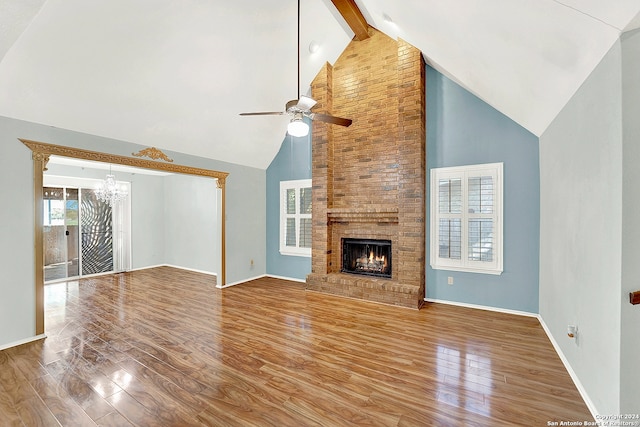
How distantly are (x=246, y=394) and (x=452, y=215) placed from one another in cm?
363

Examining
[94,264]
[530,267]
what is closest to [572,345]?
[530,267]

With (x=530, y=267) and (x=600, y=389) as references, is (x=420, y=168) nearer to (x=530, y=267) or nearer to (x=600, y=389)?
(x=530, y=267)

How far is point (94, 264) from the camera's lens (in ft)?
20.4

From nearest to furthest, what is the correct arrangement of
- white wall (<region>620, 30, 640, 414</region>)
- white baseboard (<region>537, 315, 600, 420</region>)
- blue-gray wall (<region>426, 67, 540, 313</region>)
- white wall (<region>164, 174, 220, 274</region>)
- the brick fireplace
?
white wall (<region>620, 30, 640, 414</region>)
white baseboard (<region>537, 315, 600, 420</region>)
blue-gray wall (<region>426, 67, 540, 313</region>)
the brick fireplace
white wall (<region>164, 174, 220, 274</region>)

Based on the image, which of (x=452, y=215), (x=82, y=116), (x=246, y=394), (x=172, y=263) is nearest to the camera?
(x=246, y=394)

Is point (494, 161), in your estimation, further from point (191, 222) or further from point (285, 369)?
point (191, 222)

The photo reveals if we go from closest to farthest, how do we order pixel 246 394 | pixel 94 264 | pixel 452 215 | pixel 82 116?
pixel 246 394
pixel 82 116
pixel 452 215
pixel 94 264

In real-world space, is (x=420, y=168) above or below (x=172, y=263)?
above

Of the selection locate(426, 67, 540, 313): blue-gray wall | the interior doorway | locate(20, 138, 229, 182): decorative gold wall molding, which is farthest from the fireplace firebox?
the interior doorway

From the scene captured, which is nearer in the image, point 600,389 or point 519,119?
Answer: point 600,389

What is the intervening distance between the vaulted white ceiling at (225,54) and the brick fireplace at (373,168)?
1.50 ft

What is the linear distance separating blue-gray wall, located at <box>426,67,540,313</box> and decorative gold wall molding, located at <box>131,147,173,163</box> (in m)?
4.32

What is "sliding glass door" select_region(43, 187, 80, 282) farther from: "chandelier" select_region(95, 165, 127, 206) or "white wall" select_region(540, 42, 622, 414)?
"white wall" select_region(540, 42, 622, 414)

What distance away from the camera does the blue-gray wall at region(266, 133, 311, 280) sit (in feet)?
18.4
